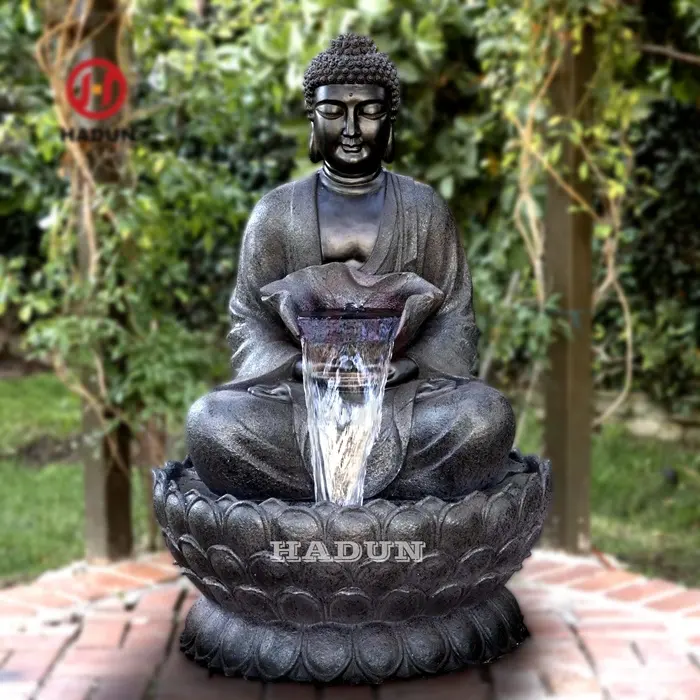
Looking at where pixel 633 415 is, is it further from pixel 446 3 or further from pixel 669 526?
pixel 446 3

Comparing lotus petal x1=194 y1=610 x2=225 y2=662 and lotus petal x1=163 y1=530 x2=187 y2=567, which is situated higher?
lotus petal x1=163 y1=530 x2=187 y2=567

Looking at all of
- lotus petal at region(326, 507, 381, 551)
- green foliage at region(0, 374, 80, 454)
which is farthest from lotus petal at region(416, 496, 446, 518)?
green foliage at region(0, 374, 80, 454)

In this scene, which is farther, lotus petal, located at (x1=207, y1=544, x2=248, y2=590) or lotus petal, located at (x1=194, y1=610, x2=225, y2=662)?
lotus petal, located at (x1=194, y1=610, x2=225, y2=662)

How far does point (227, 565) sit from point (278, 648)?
25 cm

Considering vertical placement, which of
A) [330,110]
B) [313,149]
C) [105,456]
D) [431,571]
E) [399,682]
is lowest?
[399,682]

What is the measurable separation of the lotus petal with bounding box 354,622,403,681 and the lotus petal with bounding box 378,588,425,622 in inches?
1.5

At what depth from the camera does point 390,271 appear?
3.12 metres

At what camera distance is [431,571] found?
2646 mm

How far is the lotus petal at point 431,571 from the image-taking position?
263 centimetres

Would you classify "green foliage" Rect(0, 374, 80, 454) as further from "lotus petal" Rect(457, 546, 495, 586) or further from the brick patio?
"lotus petal" Rect(457, 546, 495, 586)

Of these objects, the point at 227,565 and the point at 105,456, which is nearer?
the point at 227,565

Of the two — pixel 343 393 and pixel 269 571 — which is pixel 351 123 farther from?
pixel 269 571

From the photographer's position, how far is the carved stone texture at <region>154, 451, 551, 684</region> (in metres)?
2.61

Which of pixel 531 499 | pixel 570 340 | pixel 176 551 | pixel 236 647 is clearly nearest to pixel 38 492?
pixel 570 340
